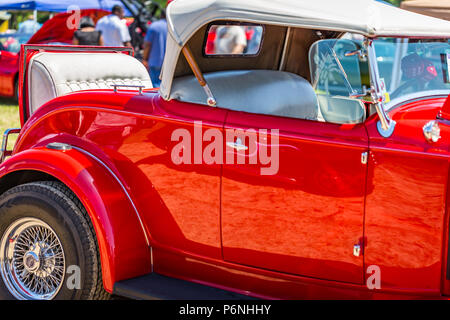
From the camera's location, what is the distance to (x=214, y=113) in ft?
9.50

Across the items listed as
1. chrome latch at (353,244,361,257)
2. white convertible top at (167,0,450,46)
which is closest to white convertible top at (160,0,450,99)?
white convertible top at (167,0,450,46)

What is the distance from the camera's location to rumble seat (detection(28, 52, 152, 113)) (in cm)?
392

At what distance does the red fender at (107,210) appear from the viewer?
2951 mm

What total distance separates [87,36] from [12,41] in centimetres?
328

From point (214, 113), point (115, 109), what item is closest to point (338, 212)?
point (214, 113)

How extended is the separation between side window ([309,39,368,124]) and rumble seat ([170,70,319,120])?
0.10 m

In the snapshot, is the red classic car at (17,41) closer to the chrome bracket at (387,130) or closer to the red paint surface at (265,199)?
the red paint surface at (265,199)

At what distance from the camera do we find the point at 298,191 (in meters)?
2.66

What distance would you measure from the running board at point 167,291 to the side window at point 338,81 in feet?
3.45

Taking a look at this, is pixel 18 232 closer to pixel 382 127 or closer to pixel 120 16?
pixel 382 127

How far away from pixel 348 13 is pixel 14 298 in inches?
95.6

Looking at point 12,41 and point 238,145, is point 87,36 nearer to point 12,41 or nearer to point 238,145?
point 12,41

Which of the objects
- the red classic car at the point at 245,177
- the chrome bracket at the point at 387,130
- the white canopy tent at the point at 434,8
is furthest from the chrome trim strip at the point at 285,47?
the white canopy tent at the point at 434,8

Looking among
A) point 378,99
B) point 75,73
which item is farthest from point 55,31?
point 378,99
